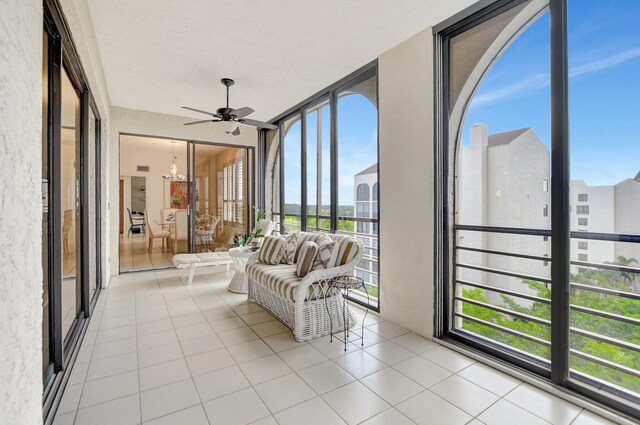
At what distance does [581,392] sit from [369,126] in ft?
9.65

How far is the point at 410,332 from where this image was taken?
2879 millimetres

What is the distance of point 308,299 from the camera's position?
108 inches

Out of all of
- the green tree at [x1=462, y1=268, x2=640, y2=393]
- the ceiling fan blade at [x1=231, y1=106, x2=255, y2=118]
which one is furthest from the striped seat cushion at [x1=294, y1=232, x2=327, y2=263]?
the green tree at [x1=462, y1=268, x2=640, y2=393]

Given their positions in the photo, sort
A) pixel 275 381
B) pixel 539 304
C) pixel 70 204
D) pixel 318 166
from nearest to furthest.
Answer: pixel 275 381 → pixel 539 304 → pixel 70 204 → pixel 318 166

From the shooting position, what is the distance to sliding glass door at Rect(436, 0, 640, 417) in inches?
71.7

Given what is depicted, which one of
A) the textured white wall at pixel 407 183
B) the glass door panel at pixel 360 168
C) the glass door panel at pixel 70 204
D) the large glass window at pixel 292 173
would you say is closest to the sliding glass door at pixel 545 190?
the textured white wall at pixel 407 183

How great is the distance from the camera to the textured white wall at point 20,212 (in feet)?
3.16

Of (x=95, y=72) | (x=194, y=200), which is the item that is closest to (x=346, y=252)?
(x=95, y=72)

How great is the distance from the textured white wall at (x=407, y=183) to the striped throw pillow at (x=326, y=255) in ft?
1.94

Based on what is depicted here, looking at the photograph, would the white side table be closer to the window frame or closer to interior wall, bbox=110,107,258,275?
interior wall, bbox=110,107,258,275

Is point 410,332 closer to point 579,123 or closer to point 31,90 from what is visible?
point 579,123

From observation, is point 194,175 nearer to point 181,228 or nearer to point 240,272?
point 181,228

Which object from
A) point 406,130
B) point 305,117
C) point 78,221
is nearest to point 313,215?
point 305,117

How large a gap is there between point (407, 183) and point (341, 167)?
130cm
